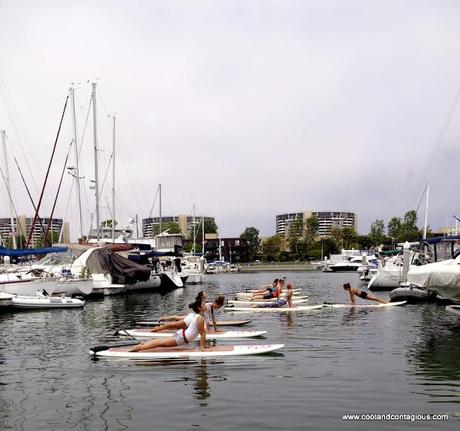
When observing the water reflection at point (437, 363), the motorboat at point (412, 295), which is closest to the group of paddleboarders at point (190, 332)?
the water reflection at point (437, 363)

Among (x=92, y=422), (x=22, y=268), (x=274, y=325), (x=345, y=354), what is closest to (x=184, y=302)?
(x=22, y=268)

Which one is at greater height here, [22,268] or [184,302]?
[22,268]

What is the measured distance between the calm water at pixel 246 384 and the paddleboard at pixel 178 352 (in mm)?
393

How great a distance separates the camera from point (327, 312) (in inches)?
1102

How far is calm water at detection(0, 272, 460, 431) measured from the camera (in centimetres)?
1001

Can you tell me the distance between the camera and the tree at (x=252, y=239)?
177125mm

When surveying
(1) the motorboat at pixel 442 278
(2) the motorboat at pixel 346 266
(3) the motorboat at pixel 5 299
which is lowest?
(2) the motorboat at pixel 346 266

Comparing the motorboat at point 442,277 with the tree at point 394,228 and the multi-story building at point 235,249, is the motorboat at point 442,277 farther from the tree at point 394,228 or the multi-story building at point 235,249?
the multi-story building at point 235,249

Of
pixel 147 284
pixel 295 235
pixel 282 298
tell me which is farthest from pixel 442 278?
pixel 295 235

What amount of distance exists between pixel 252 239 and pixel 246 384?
164878 millimetres

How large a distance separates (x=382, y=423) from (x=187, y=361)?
644 cm

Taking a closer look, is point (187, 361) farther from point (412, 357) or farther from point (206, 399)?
point (412, 357)

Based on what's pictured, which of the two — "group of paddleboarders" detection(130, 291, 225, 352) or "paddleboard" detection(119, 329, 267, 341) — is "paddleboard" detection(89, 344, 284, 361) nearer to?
"group of paddleboarders" detection(130, 291, 225, 352)

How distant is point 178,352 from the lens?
1521 cm
